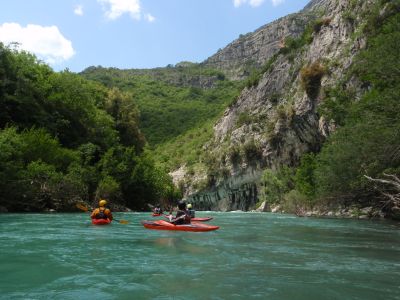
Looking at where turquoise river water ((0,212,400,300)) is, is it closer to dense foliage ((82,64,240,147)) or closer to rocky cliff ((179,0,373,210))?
rocky cliff ((179,0,373,210))

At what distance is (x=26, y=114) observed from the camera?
1405 inches

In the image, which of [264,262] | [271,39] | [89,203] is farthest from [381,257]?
[271,39]

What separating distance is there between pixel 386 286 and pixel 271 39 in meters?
139

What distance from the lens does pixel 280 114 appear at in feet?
176

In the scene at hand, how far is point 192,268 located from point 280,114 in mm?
46266

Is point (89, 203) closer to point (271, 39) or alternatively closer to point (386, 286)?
point (386, 286)

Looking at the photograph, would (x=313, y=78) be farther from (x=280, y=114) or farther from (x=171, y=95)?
(x=171, y=95)

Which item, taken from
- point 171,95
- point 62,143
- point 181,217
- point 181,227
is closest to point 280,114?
point 62,143

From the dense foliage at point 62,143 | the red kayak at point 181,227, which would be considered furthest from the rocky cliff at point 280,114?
the red kayak at point 181,227

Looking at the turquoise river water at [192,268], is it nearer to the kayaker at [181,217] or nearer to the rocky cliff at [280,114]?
the kayaker at [181,217]

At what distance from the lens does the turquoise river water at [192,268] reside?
6.86 metres

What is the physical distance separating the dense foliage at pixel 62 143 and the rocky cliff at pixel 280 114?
16243 millimetres

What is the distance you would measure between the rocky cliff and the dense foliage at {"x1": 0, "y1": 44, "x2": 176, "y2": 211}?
1624cm

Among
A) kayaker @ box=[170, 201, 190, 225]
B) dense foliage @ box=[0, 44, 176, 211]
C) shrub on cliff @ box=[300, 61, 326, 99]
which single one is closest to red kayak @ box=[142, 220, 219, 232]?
kayaker @ box=[170, 201, 190, 225]
